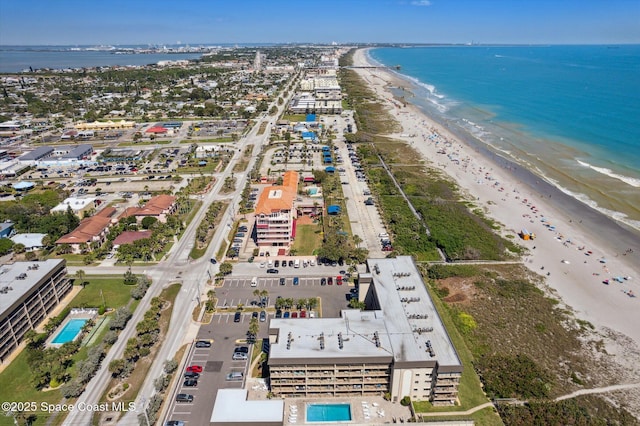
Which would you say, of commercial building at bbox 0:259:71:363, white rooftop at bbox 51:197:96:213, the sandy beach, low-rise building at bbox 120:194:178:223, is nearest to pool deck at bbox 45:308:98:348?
commercial building at bbox 0:259:71:363

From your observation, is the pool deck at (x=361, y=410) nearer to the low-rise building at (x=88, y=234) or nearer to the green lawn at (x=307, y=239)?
the green lawn at (x=307, y=239)

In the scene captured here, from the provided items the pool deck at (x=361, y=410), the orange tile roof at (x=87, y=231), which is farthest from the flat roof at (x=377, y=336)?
the orange tile roof at (x=87, y=231)

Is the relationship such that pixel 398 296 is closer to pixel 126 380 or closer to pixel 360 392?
pixel 360 392

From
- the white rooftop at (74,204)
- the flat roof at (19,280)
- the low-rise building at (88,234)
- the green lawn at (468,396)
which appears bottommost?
the green lawn at (468,396)

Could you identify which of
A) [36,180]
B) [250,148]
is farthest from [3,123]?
[250,148]

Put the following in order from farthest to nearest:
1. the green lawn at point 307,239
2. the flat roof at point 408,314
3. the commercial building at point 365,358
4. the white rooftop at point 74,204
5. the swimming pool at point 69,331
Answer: the white rooftop at point 74,204, the green lawn at point 307,239, the swimming pool at point 69,331, the flat roof at point 408,314, the commercial building at point 365,358

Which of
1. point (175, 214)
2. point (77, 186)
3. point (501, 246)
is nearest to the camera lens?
point (501, 246)
